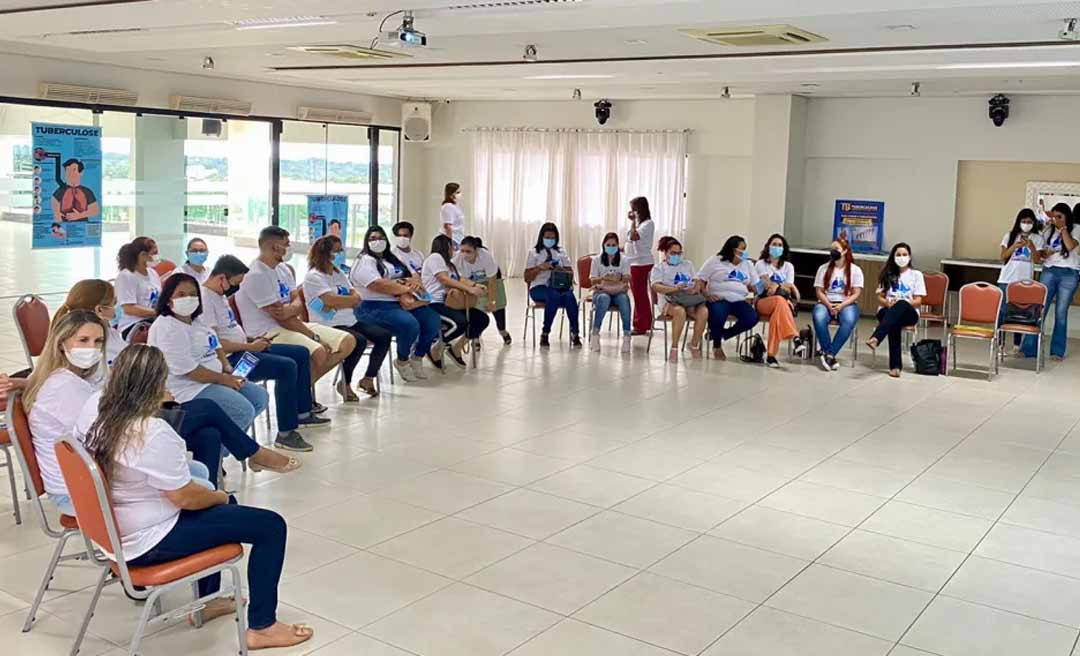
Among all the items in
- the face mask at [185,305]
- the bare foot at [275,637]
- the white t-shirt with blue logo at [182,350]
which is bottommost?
the bare foot at [275,637]

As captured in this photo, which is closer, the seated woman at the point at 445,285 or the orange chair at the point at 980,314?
the seated woman at the point at 445,285

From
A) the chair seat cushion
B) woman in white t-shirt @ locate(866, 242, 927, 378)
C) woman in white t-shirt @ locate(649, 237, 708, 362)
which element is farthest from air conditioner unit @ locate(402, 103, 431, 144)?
the chair seat cushion

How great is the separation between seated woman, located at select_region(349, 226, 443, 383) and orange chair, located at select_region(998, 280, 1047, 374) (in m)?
5.27

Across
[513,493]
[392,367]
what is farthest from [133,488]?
[392,367]

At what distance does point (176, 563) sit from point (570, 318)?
24.1 feet

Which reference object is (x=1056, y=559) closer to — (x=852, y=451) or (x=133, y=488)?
(x=852, y=451)

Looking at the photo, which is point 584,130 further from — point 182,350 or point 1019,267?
point 182,350

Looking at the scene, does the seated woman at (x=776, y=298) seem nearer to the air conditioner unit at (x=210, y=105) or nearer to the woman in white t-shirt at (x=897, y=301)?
the woman in white t-shirt at (x=897, y=301)

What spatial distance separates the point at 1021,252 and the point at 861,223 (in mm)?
2915

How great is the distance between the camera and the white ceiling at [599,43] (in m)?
6.51

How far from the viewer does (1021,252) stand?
10859 mm

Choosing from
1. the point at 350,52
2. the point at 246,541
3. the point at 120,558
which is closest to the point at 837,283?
the point at 350,52

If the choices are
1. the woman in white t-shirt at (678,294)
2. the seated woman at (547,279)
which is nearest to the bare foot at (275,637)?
the woman in white t-shirt at (678,294)

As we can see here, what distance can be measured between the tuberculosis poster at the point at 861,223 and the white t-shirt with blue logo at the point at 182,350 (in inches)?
386
